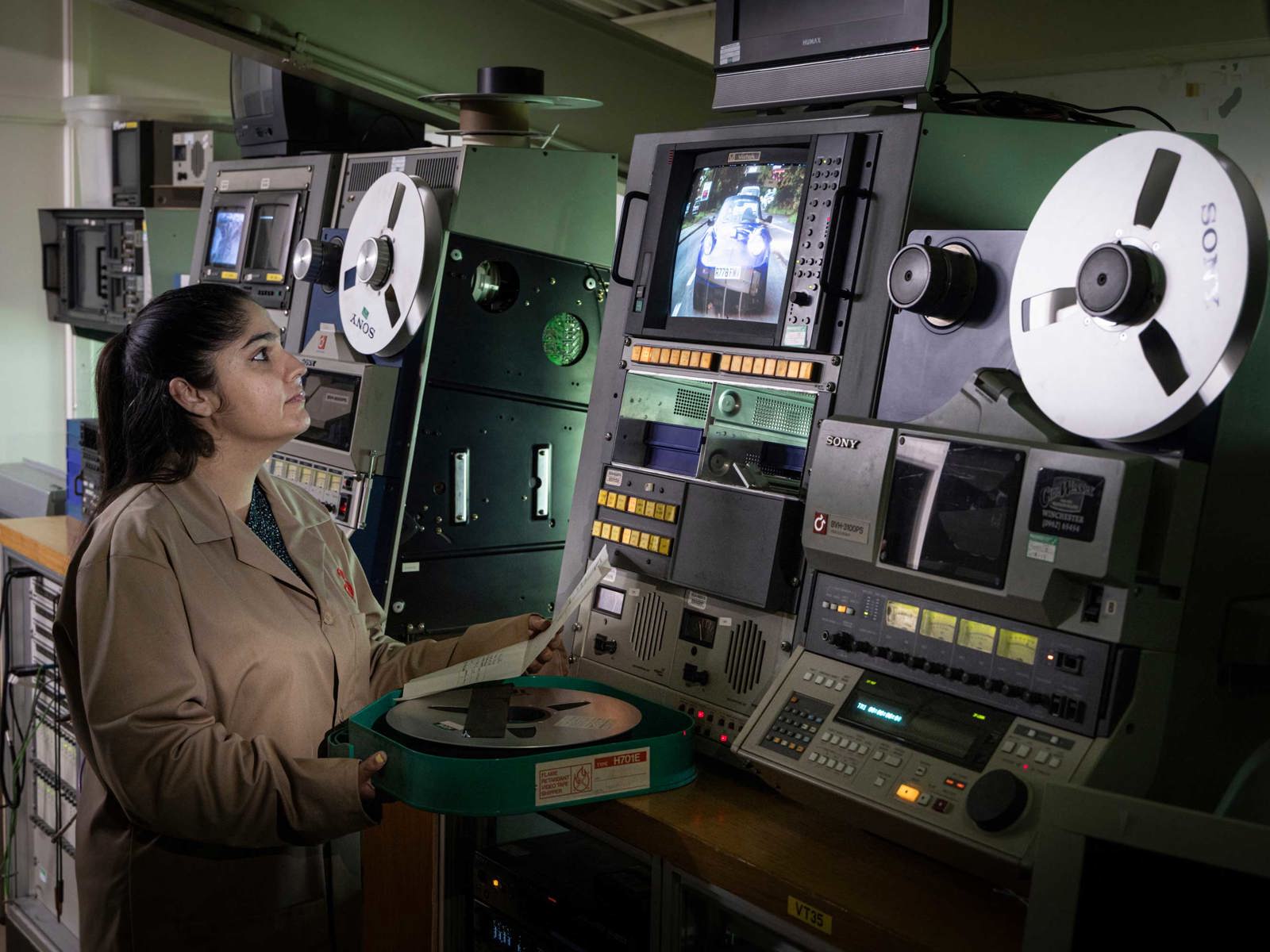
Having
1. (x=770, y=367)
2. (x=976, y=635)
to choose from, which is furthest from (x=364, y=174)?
(x=976, y=635)

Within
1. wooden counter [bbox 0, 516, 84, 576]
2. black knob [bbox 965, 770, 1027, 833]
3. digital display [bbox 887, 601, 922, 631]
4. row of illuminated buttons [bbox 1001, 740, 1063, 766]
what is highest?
digital display [bbox 887, 601, 922, 631]

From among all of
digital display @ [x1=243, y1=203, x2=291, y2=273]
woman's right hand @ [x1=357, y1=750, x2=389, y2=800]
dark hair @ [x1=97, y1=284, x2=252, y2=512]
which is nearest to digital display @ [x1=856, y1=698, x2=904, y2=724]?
woman's right hand @ [x1=357, y1=750, x2=389, y2=800]

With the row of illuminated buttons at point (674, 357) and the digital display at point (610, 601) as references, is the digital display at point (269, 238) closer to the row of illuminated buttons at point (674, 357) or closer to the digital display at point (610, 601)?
the row of illuminated buttons at point (674, 357)

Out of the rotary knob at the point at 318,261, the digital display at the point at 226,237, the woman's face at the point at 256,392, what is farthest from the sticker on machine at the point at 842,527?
the digital display at the point at 226,237

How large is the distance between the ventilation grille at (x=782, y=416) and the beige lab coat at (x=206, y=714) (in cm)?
61

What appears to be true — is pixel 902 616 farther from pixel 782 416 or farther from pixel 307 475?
pixel 307 475

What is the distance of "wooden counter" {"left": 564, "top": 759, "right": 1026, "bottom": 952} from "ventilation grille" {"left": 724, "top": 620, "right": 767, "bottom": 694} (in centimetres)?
16

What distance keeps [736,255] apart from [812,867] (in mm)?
1205

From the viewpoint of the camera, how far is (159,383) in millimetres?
2051

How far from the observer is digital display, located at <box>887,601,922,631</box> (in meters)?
1.86

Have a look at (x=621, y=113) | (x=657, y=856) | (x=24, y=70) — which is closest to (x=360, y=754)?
(x=657, y=856)

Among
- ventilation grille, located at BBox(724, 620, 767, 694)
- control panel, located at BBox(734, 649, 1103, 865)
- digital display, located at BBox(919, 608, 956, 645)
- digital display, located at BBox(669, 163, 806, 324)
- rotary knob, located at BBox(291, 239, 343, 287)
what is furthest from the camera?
rotary knob, located at BBox(291, 239, 343, 287)

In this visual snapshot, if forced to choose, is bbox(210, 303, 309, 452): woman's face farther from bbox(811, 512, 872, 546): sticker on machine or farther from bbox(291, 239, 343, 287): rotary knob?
bbox(291, 239, 343, 287): rotary knob

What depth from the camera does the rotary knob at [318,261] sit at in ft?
10.6
